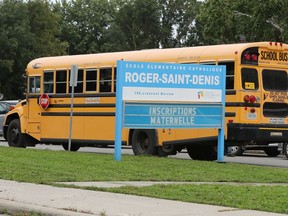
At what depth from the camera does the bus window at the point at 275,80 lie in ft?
57.4

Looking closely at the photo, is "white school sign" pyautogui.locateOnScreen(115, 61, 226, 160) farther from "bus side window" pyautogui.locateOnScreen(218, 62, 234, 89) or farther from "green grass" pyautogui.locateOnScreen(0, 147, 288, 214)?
"green grass" pyautogui.locateOnScreen(0, 147, 288, 214)

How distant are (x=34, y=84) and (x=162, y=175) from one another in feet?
31.3

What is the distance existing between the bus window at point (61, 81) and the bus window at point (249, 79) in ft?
19.7

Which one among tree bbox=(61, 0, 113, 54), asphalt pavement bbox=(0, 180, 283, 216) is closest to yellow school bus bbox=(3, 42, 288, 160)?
asphalt pavement bbox=(0, 180, 283, 216)

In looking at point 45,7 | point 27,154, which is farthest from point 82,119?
point 45,7

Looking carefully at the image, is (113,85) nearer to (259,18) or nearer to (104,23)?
(259,18)

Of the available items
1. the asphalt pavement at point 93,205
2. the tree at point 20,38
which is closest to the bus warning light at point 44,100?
the asphalt pavement at point 93,205

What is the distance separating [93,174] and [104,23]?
233 ft

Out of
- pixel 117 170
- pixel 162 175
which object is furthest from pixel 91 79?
pixel 162 175

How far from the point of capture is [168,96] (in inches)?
645

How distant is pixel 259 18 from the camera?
1446 inches

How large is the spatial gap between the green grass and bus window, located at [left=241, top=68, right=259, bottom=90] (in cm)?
235

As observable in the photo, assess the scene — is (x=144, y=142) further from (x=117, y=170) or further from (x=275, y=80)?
(x=117, y=170)

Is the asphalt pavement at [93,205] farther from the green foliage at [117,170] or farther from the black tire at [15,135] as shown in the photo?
the black tire at [15,135]
